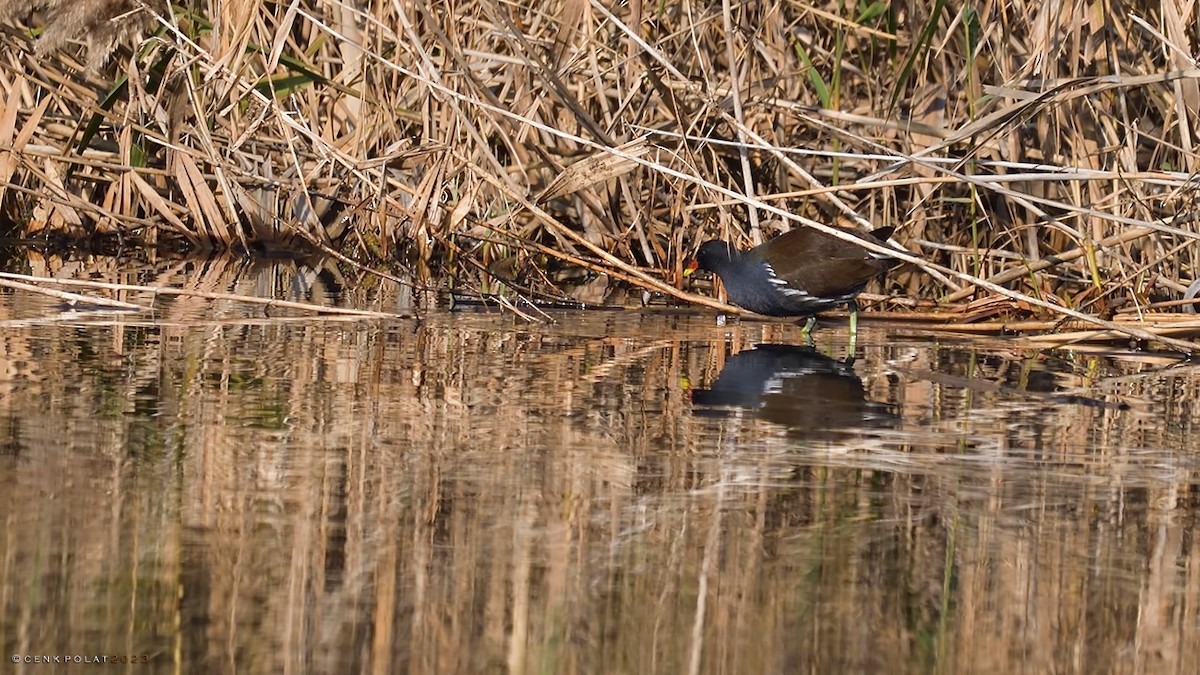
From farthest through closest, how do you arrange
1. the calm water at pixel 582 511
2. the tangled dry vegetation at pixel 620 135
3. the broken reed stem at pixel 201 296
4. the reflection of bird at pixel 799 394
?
the tangled dry vegetation at pixel 620 135 < the broken reed stem at pixel 201 296 < the reflection of bird at pixel 799 394 < the calm water at pixel 582 511

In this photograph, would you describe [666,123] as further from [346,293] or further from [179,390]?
[179,390]

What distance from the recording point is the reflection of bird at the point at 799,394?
171 inches

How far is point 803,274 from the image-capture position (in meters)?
6.07

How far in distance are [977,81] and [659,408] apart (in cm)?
327

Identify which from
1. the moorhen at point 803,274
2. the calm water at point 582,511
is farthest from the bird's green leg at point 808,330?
the calm water at point 582,511

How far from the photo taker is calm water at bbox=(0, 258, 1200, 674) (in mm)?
2594

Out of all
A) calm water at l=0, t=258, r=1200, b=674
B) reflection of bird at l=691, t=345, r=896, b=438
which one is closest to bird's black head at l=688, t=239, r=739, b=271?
reflection of bird at l=691, t=345, r=896, b=438

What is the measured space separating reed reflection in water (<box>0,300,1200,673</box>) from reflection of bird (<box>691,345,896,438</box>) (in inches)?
0.8

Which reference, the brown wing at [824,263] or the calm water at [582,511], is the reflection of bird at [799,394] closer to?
the calm water at [582,511]

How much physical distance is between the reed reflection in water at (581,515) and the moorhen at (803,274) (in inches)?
35.2

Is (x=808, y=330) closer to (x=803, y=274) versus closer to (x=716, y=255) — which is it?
(x=803, y=274)

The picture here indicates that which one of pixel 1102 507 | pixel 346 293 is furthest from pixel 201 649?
pixel 346 293

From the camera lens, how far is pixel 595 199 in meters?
7.79

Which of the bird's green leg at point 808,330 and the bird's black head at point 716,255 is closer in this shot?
the bird's green leg at point 808,330
